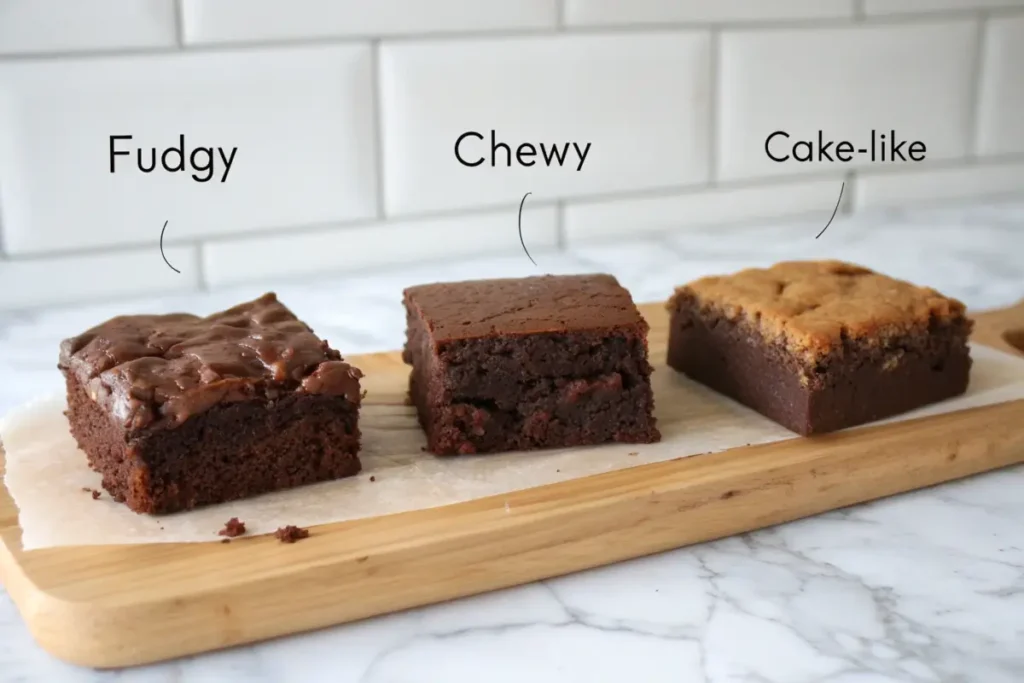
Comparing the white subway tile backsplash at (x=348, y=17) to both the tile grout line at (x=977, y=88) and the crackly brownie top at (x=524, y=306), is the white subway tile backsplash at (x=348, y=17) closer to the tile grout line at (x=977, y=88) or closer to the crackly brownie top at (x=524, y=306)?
the crackly brownie top at (x=524, y=306)

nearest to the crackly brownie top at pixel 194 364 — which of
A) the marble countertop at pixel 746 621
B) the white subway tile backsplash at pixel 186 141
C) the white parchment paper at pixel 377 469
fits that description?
the white parchment paper at pixel 377 469

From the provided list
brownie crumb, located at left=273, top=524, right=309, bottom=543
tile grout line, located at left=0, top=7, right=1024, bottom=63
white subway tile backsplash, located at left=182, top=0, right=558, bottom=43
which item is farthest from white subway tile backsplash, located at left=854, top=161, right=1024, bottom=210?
brownie crumb, located at left=273, top=524, right=309, bottom=543

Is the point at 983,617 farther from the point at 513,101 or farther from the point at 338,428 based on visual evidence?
the point at 513,101

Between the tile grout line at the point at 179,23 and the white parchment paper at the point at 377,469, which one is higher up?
the tile grout line at the point at 179,23

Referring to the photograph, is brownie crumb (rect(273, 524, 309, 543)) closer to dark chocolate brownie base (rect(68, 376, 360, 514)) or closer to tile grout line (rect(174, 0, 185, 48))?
dark chocolate brownie base (rect(68, 376, 360, 514))

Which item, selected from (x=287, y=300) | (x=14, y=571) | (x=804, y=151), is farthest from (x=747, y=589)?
(x=804, y=151)

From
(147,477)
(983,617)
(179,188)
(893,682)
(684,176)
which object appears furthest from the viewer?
(684,176)

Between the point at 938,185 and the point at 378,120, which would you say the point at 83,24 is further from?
the point at 938,185
